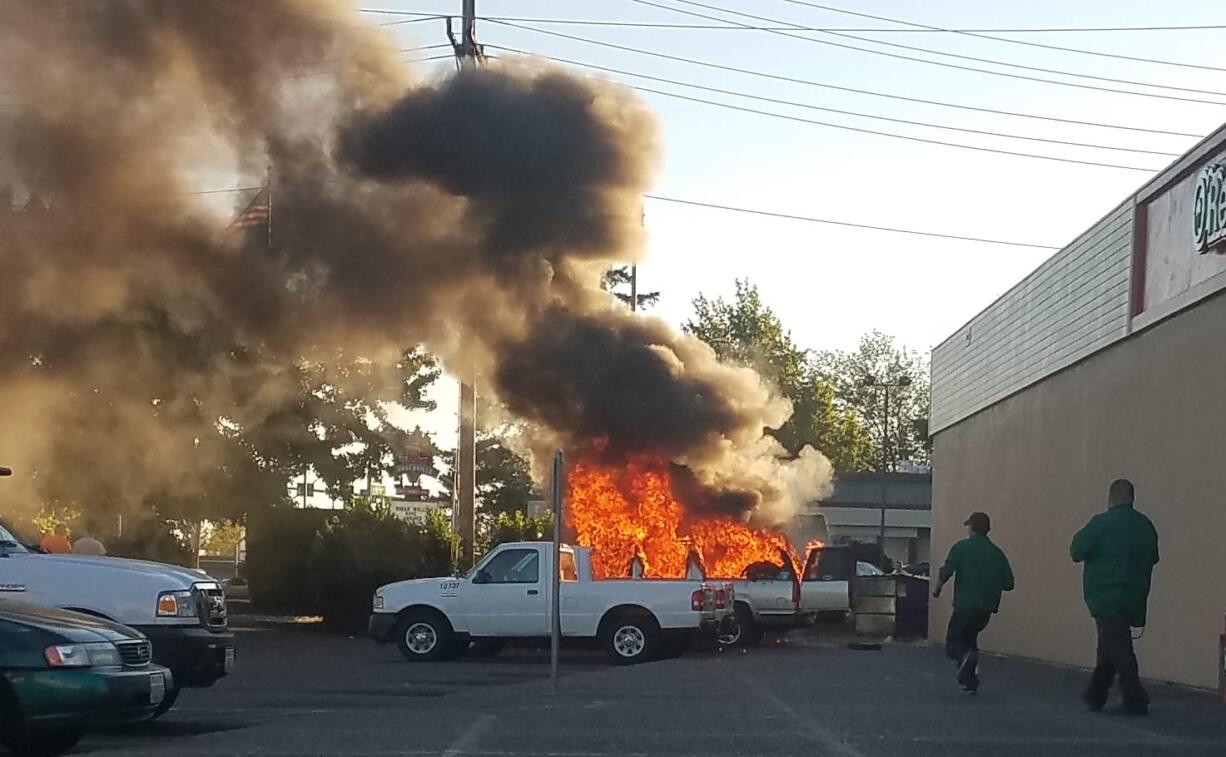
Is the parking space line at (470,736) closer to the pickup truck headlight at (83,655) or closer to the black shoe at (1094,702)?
the pickup truck headlight at (83,655)

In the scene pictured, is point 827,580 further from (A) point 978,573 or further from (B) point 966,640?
(B) point 966,640

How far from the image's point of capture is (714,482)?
957 inches

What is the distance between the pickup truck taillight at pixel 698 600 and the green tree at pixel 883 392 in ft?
164

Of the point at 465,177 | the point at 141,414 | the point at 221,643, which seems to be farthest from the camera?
the point at 141,414

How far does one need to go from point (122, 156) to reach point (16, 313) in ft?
10.1

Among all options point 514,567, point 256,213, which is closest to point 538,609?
point 514,567

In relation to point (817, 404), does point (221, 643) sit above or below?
below

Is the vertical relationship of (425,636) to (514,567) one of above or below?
below

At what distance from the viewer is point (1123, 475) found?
17297 mm

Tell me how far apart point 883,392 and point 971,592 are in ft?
189

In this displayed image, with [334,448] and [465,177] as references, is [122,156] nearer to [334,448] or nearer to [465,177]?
[465,177]

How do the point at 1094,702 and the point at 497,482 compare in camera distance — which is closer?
the point at 1094,702

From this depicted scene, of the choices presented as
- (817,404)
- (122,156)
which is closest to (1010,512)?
(122,156)

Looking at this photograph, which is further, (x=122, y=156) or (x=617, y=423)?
(x=617, y=423)
